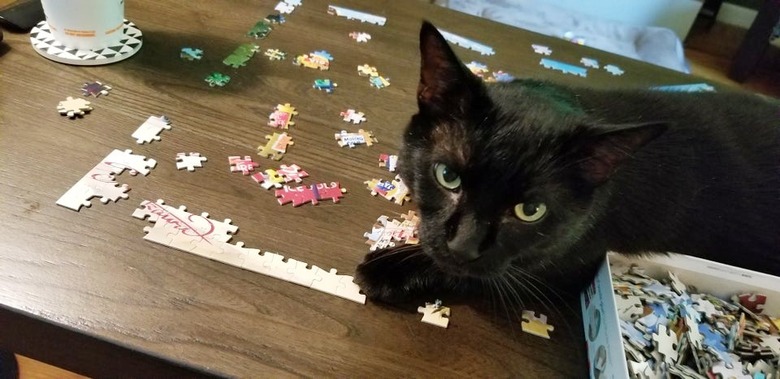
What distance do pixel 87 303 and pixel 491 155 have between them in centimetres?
63

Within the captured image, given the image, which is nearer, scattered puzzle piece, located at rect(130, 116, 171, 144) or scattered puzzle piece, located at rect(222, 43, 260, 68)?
scattered puzzle piece, located at rect(130, 116, 171, 144)

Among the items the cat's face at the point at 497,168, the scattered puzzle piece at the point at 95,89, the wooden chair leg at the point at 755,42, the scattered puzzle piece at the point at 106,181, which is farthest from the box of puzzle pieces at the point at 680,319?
the wooden chair leg at the point at 755,42

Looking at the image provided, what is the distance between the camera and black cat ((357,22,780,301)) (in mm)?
873

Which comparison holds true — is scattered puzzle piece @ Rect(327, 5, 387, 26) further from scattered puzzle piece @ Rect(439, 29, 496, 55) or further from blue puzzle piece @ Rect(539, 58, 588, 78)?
blue puzzle piece @ Rect(539, 58, 588, 78)

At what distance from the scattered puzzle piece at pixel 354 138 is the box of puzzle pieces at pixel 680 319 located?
544mm

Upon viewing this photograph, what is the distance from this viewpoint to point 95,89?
4.05ft

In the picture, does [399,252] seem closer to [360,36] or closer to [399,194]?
[399,194]

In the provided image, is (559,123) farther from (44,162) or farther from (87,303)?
(44,162)

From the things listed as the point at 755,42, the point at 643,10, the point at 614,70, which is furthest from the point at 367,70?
the point at 755,42

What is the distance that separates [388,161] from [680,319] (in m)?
0.62

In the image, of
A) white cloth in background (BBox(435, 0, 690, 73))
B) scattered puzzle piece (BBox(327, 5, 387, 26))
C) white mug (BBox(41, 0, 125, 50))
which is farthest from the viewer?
white cloth in background (BBox(435, 0, 690, 73))

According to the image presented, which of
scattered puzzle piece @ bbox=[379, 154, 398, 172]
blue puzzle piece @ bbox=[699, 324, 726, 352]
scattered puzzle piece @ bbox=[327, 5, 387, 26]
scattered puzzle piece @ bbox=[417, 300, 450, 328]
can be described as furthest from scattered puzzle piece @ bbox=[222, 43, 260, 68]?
blue puzzle piece @ bbox=[699, 324, 726, 352]

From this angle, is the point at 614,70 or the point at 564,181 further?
the point at 614,70

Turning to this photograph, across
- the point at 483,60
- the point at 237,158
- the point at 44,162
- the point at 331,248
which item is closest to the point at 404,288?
the point at 331,248
